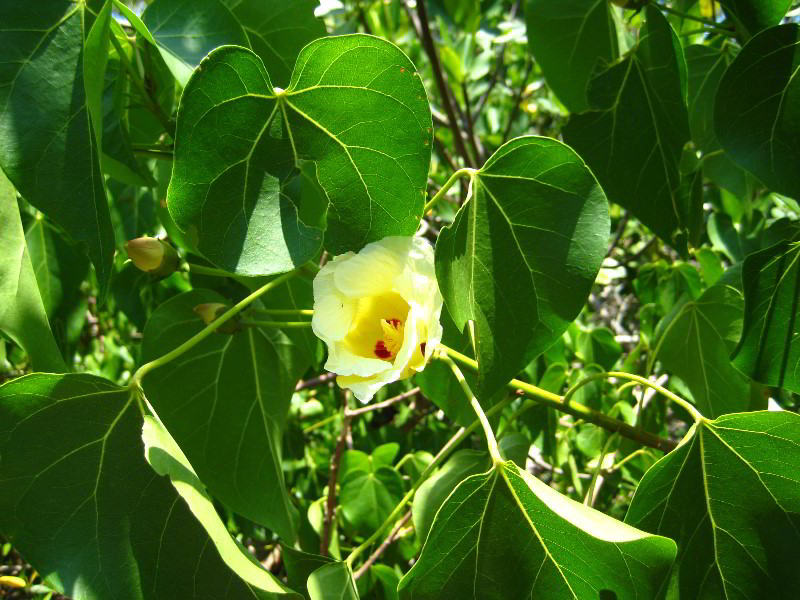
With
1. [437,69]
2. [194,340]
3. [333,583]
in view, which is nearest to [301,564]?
[333,583]

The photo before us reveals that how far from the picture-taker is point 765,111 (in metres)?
1.01

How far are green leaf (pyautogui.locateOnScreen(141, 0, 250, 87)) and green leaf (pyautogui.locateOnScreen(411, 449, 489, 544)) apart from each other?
0.64 meters

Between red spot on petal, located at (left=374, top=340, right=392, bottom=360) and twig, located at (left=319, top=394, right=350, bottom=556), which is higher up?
red spot on petal, located at (left=374, top=340, right=392, bottom=360)

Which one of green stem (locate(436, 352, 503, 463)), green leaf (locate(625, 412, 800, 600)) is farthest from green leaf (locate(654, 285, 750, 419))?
green stem (locate(436, 352, 503, 463))

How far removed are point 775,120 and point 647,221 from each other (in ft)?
0.72

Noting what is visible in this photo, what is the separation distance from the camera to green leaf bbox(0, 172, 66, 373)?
3.07 feet

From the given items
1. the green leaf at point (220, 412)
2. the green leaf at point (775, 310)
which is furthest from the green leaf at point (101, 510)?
the green leaf at point (775, 310)

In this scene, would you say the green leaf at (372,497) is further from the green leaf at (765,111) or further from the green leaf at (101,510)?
the green leaf at (765,111)

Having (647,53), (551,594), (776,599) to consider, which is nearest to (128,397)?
(551,594)

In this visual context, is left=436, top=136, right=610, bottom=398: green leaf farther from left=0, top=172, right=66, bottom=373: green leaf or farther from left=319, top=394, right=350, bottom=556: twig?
left=319, top=394, right=350, bottom=556: twig

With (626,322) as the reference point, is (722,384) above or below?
above

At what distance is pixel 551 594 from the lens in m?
0.78

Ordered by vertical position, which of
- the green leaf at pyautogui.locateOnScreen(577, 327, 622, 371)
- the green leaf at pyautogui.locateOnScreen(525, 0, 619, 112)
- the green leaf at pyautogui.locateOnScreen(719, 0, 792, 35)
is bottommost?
→ the green leaf at pyautogui.locateOnScreen(577, 327, 622, 371)

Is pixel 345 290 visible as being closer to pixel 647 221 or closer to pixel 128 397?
pixel 128 397
